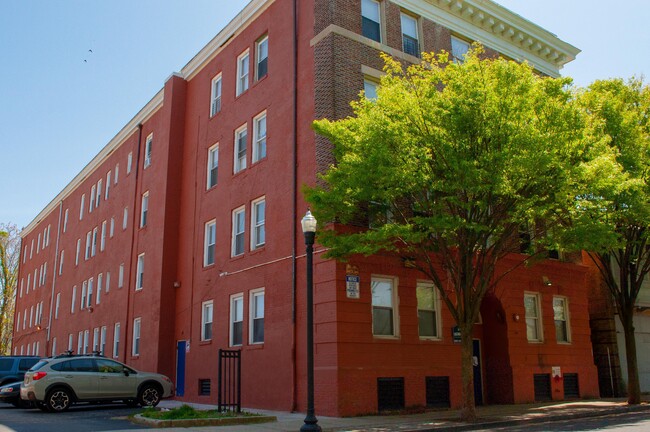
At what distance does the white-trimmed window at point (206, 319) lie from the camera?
76.4 feet

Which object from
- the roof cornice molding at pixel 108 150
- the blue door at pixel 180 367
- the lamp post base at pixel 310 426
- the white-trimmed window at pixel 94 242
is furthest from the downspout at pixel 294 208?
the white-trimmed window at pixel 94 242

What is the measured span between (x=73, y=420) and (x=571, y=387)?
56.4 feet

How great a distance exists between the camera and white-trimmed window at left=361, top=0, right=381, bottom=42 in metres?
21.1

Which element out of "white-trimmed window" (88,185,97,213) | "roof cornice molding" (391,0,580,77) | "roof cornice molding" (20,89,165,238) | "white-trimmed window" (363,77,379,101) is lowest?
"white-trimmed window" (363,77,379,101)

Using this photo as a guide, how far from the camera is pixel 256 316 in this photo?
20594 millimetres

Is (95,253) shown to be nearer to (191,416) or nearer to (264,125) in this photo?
(264,125)

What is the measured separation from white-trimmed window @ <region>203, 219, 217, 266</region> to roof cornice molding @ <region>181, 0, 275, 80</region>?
7545 mm

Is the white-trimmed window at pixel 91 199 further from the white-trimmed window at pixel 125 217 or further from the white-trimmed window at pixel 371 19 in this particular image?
the white-trimmed window at pixel 371 19

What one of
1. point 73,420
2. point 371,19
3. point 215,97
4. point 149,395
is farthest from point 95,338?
point 371,19

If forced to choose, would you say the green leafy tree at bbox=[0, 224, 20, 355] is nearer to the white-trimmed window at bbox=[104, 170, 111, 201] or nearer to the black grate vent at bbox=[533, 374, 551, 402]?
the white-trimmed window at bbox=[104, 170, 111, 201]

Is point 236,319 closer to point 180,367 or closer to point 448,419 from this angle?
point 180,367

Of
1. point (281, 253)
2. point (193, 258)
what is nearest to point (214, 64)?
point (193, 258)

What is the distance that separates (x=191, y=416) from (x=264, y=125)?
11142 millimetres

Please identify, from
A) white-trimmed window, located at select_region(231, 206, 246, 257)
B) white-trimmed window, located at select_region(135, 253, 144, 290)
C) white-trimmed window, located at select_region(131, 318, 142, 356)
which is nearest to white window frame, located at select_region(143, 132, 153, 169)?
white-trimmed window, located at select_region(135, 253, 144, 290)
